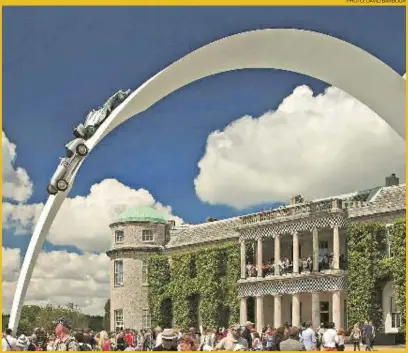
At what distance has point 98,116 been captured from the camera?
2262cm

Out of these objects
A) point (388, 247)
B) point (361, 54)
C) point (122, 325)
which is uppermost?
point (361, 54)

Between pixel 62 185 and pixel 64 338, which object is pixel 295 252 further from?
pixel 64 338

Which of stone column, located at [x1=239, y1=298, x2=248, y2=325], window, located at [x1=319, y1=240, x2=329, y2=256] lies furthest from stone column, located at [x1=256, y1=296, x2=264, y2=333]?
window, located at [x1=319, y1=240, x2=329, y2=256]

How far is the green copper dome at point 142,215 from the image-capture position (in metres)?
58.9

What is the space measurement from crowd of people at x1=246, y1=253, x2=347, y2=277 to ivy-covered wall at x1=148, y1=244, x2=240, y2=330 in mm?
1575

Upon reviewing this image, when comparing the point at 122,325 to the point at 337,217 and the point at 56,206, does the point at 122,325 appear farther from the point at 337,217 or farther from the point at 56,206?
the point at 56,206

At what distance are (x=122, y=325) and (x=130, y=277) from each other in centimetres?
301

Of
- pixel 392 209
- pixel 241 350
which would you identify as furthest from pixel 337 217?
pixel 241 350

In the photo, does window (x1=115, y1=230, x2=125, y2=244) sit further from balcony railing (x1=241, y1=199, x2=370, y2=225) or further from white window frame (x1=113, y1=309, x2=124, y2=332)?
balcony railing (x1=241, y1=199, x2=370, y2=225)

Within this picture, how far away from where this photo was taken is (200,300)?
53281 mm

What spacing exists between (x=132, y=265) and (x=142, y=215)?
3.62 metres

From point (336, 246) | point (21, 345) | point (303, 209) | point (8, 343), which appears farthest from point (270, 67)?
point (303, 209)

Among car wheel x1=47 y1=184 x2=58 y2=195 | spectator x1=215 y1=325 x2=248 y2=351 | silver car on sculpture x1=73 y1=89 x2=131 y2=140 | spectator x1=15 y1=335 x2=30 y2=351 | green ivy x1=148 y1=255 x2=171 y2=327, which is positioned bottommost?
spectator x1=15 y1=335 x2=30 y2=351

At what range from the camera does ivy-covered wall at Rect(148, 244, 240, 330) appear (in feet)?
169
